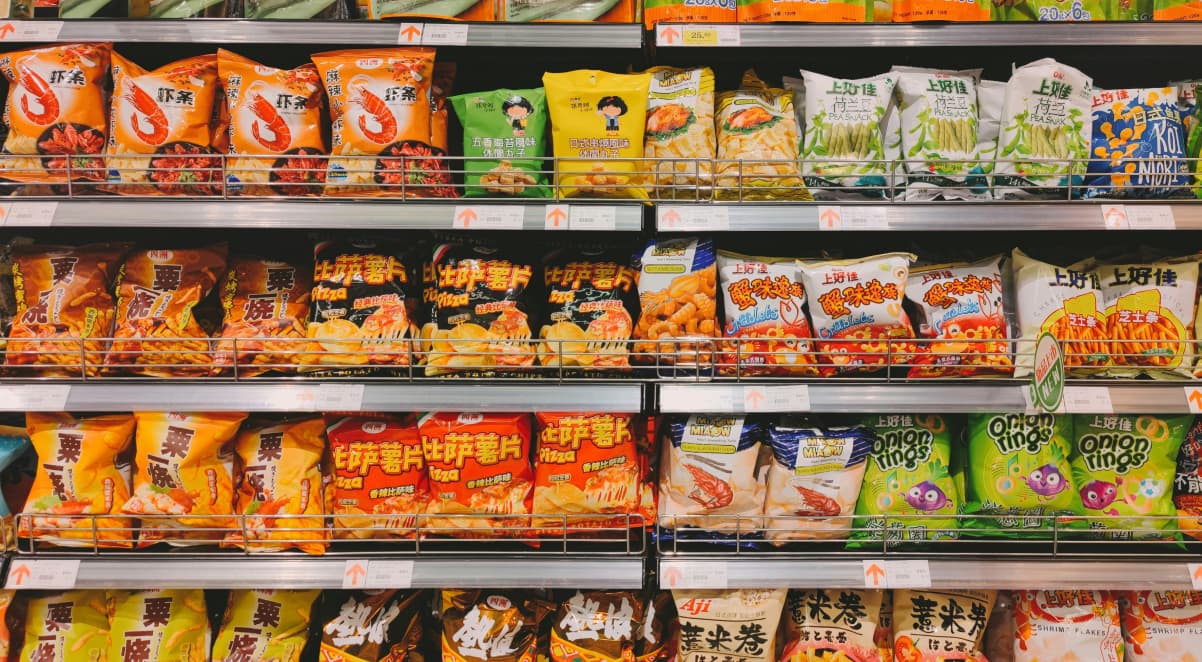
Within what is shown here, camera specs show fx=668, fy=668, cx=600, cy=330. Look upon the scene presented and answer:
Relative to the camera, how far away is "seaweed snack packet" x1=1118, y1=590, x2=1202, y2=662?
4.94 feet

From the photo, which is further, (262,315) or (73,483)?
(262,315)

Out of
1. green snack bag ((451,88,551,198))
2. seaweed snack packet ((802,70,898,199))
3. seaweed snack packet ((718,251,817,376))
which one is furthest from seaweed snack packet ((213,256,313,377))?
seaweed snack packet ((802,70,898,199))

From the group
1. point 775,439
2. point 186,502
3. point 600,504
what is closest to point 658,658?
point 600,504

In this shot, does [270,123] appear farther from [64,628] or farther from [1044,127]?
[1044,127]

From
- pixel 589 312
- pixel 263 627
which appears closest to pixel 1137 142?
pixel 589 312

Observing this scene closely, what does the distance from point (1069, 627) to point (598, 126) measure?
60.7 inches

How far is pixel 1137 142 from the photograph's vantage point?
57.5 inches

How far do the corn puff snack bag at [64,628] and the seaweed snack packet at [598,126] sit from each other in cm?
146

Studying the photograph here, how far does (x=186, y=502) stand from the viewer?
57.4 inches

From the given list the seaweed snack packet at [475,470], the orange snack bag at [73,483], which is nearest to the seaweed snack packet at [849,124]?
the seaweed snack packet at [475,470]

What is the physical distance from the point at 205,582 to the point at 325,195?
863mm

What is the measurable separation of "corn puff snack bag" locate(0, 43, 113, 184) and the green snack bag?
80 centimetres

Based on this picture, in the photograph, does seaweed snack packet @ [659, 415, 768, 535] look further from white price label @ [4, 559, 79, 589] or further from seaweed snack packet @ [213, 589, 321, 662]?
white price label @ [4, 559, 79, 589]

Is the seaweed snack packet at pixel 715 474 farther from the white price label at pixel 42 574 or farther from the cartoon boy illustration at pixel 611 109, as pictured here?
the white price label at pixel 42 574
